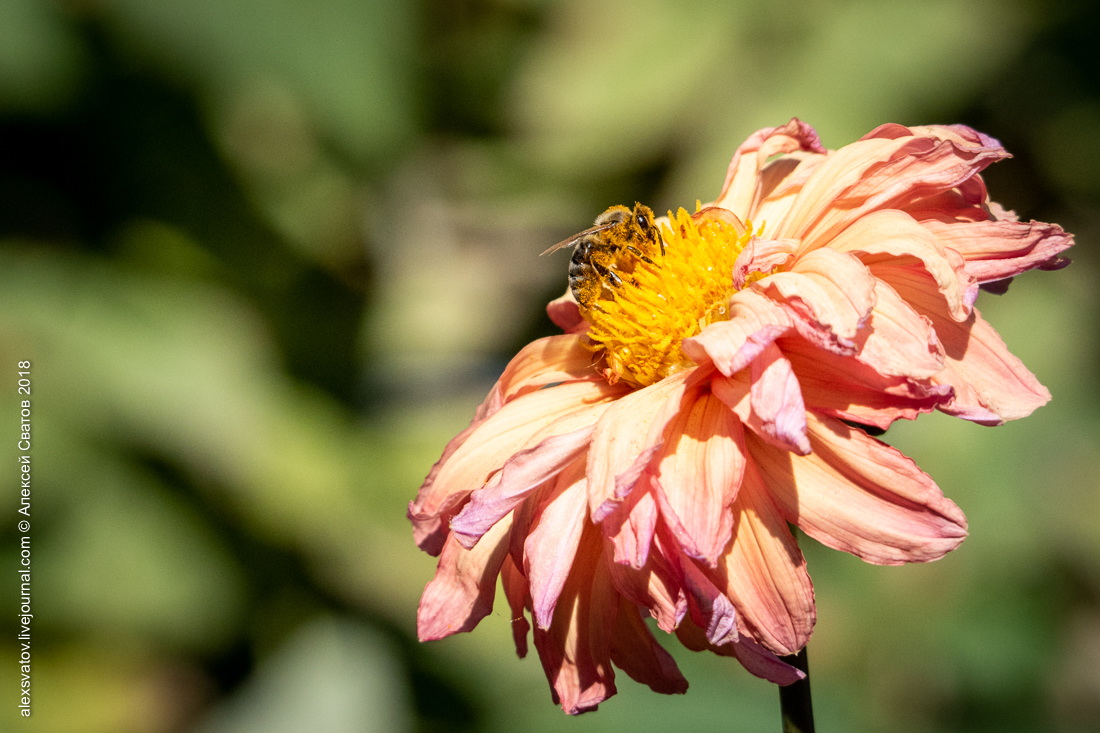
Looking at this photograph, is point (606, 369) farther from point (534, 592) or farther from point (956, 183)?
point (956, 183)

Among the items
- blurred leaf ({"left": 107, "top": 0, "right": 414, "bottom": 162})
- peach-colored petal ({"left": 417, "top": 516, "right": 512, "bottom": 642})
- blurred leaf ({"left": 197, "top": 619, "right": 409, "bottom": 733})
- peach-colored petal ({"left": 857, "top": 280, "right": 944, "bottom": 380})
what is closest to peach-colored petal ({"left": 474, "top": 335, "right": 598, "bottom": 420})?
peach-colored petal ({"left": 417, "top": 516, "right": 512, "bottom": 642})

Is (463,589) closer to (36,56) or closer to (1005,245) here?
(1005,245)

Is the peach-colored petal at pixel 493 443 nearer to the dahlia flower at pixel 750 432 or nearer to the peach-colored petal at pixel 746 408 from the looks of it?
the dahlia flower at pixel 750 432

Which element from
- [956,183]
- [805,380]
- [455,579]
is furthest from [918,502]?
[455,579]

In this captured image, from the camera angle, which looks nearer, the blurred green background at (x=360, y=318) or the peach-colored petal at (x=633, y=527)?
the peach-colored petal at (x=633, y=527)

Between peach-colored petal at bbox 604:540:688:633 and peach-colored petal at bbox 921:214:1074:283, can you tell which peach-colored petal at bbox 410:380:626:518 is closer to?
peach-colored petal at bbox 604:540:688:633

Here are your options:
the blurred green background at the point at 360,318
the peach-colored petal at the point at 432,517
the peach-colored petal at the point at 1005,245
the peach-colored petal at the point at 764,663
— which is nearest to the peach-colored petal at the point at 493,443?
the peach-colored petal at the point at 432,517

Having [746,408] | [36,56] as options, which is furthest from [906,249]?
[36,56]
